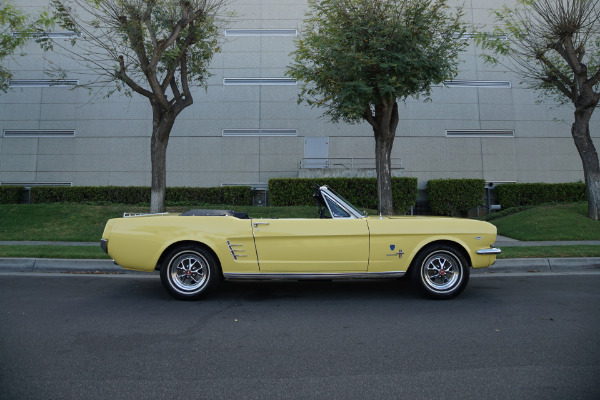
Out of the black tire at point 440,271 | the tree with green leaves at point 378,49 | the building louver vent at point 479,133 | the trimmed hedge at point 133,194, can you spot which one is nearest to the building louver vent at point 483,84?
the building louver vent at point 479,133

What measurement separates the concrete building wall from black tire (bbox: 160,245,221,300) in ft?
48.0

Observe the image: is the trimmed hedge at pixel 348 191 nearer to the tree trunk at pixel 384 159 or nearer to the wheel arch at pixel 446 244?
the tree trunk at pixel 384 159

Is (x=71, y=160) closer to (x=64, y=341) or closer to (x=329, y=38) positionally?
(x=329, y=38)

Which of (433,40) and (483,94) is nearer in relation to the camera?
(433,40)

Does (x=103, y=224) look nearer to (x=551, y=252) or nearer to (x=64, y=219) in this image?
(x=64, y=219)

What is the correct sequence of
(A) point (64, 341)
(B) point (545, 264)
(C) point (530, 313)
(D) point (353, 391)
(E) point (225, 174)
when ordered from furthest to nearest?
1. (E) point (225, 174)
2. (B) point (545, 264)
3. (C) point (530, 313)
4. (A) point (64, 341)
5. (D) point (353, 391)

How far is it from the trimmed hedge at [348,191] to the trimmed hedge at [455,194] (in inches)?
74.4

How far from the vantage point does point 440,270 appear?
17.6 ft

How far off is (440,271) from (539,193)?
15.5 metres

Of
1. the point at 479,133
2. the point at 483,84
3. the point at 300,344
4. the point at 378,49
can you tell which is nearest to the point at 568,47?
the point at 378,49

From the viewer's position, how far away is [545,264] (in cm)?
778

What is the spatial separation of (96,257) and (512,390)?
759 cm

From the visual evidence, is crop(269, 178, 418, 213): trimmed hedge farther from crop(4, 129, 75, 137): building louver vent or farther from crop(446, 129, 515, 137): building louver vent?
crop(4, 129, 75, 137): building louver vent

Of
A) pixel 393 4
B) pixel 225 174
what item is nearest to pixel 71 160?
pixel 225 174
